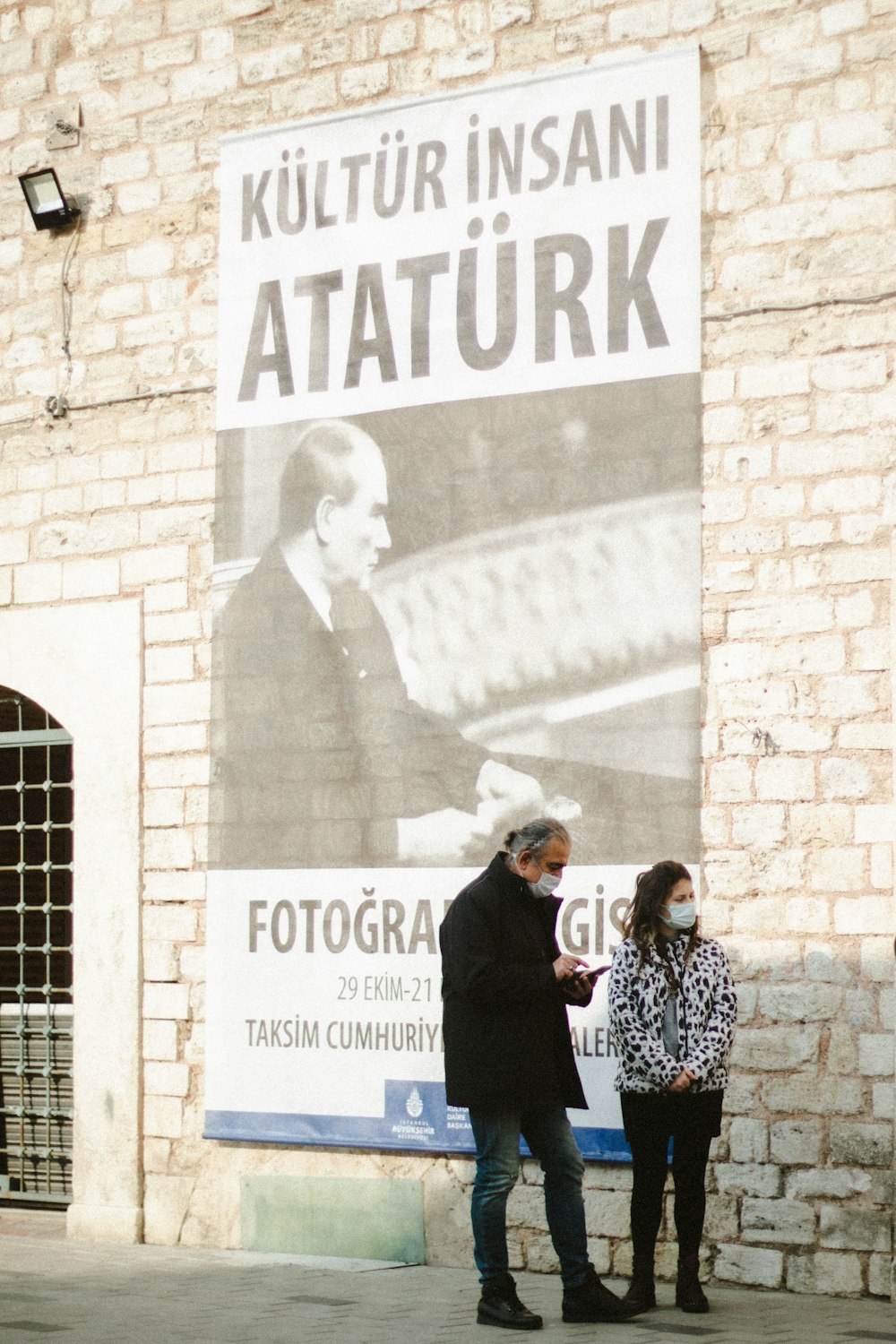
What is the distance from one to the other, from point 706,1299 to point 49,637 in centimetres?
411

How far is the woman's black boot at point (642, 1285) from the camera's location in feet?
21.2

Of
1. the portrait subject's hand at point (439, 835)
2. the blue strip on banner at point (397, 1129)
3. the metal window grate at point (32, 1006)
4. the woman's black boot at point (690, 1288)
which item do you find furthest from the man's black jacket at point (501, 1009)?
the metal window grate at point (32, 1006)

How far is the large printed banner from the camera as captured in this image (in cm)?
748

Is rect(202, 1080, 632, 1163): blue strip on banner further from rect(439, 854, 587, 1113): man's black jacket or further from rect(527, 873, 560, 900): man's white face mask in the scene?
rect(527, 873, 560, 900): man's white face mask

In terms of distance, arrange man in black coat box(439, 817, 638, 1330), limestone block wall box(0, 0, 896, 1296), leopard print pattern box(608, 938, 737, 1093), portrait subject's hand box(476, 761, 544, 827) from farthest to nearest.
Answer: portrait subject's hand box(476, 761, 544, 827) → limestone block wall box(0, 0, 896, 1296) → leopard print pattern box(608, 938, 737, 1093) → man in black coat box(439, 817, 638, 1330)

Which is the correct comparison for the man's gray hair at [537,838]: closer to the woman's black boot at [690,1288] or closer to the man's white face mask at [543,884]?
the man's white face mask at [543,884]

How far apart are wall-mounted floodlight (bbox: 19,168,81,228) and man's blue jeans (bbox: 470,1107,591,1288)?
4.75 m

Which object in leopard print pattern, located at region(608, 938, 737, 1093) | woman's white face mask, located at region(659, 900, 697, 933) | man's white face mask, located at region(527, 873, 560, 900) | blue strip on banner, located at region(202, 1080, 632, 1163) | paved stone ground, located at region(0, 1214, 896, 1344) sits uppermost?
man's white face mask, located at region(527, 873, 560, 900)

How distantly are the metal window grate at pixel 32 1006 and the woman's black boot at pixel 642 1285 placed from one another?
3358 millimetres

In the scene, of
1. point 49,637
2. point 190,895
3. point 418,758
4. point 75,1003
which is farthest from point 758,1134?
point 49,637

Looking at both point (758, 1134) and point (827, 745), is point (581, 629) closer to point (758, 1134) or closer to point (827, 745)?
point (827, 745)

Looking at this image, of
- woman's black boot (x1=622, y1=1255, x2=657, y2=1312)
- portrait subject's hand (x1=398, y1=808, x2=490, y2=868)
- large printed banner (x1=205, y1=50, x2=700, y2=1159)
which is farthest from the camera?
portrait subject's hand (x1=398, y1=808, x2=490, y2=868)

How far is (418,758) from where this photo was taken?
7855mm

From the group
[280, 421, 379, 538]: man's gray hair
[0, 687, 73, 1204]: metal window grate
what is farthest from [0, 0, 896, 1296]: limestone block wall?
[0, 687, 73, 1204]: metal window grate
